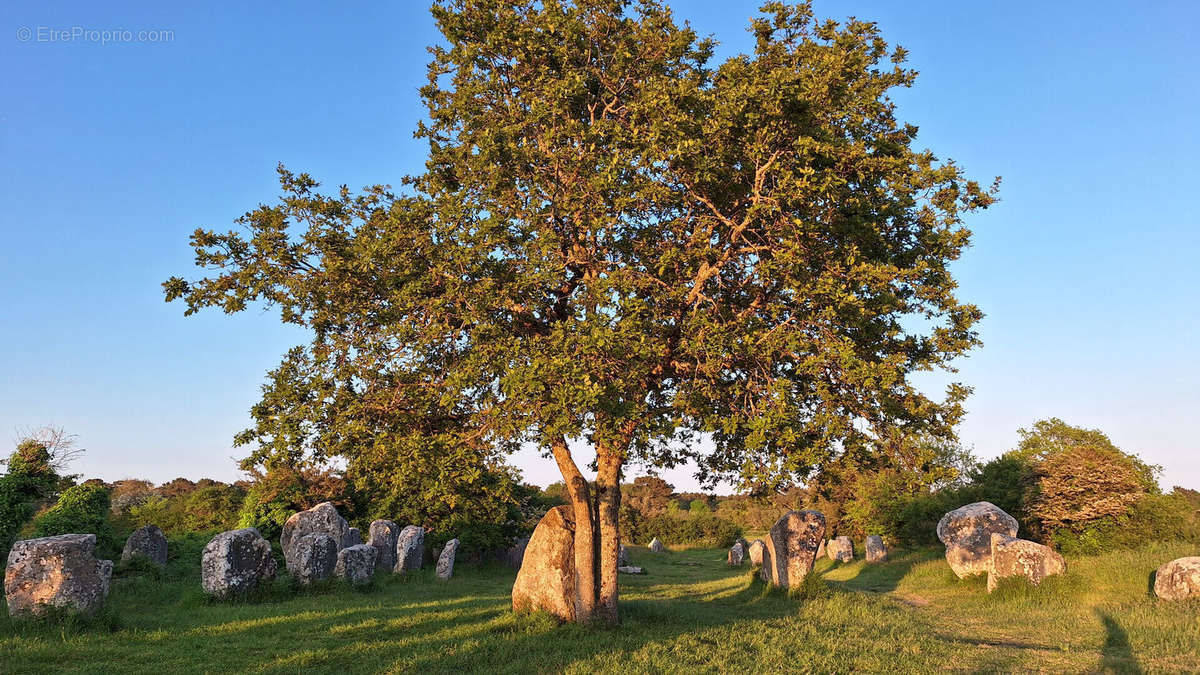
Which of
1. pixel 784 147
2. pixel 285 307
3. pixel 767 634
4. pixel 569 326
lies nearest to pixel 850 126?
pixel 784 147

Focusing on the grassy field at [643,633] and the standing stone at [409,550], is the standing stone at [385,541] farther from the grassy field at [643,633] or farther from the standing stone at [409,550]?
the grassy field at [643,633]

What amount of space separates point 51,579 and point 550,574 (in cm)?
1055

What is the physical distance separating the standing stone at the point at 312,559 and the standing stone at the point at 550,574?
26.2ft

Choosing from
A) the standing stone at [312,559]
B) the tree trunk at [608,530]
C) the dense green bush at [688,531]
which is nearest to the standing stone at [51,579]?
the standing stone at [312,559]

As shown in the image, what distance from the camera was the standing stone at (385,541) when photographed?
27.3 m

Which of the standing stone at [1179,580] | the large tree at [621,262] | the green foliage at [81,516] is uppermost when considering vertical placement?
the large tree at [621,262]

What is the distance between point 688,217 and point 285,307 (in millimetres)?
8943

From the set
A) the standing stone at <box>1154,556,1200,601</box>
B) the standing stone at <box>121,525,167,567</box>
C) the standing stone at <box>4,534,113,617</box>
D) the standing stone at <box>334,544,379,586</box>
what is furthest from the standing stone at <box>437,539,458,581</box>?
the standing stone at <box>1154,556,1200,601</box>

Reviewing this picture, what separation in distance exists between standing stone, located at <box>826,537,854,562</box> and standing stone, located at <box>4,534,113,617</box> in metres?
37.2

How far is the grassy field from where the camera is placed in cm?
1146

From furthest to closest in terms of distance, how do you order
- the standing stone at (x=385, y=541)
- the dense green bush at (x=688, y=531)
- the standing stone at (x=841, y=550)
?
the dense green bush at (x=688, y=531) → the standing stone at (x=841, y=550) → the standing stone at (x=385, y=541)

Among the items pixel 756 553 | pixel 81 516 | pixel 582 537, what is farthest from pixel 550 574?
pixel 756 553

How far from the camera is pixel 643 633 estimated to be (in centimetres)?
1407

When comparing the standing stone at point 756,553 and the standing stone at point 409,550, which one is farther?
the standing stone at point 756,553
